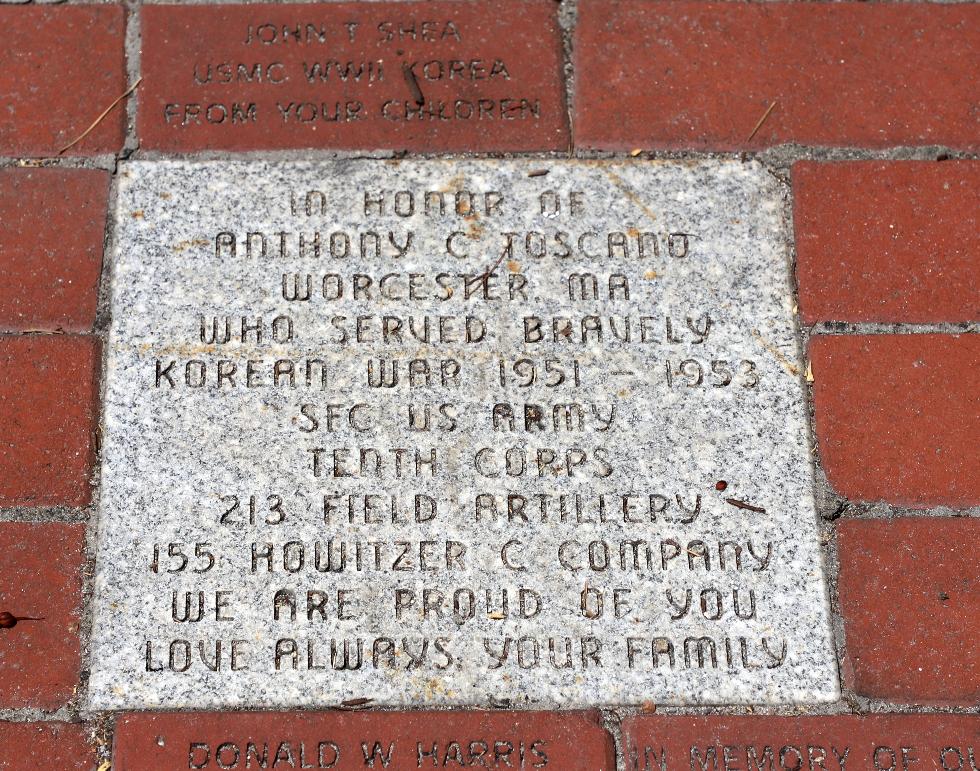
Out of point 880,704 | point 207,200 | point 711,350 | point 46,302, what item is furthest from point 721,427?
point 46,302

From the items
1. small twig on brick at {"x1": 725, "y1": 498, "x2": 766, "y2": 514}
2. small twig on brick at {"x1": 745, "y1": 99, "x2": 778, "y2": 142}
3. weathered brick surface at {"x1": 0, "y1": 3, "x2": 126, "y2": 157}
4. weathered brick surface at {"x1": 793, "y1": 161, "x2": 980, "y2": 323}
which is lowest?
small twig on brick at {"x1": 725, "y1": 498, "x2": 766, "y2": 514}

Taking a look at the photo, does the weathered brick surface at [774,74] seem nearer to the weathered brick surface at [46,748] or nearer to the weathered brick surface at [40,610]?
the weathered brick surface at [40,610]

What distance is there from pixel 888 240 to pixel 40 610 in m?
1.35

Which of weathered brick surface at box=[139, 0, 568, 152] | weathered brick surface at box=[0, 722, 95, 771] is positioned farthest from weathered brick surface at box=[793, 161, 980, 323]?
weathered brick surface at box=[0, 722, 95, 771]

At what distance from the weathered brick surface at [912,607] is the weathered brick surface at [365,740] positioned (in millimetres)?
391

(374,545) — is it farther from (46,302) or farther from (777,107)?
(777,107)

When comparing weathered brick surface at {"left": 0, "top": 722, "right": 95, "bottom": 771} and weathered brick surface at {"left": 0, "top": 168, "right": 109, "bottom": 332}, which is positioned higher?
weathered brick surface at {"left": 0, "top": 168, "right": 109, "bottom": 332}

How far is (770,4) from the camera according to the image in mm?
1514

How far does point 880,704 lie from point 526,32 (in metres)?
1.13

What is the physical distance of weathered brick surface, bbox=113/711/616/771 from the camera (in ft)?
4.11

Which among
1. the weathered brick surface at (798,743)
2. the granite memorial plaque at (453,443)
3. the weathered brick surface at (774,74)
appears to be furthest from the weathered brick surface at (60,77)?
the weathered brick surface at (798,743)

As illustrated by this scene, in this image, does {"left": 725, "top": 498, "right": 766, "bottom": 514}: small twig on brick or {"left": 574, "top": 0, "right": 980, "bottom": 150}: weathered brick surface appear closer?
{"left": 725, "top": 498, "right": 766, "bottom": 514}: small twig on brick

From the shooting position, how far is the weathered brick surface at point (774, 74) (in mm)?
1461

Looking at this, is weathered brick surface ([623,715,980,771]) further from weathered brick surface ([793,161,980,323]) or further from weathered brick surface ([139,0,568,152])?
weathered brick surface ([139,0,568,152])
